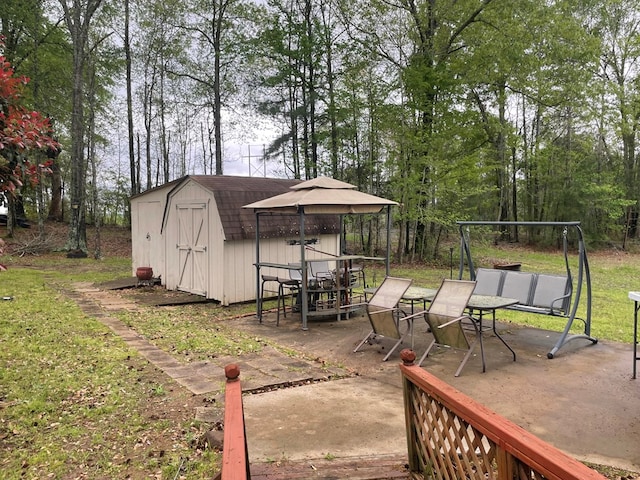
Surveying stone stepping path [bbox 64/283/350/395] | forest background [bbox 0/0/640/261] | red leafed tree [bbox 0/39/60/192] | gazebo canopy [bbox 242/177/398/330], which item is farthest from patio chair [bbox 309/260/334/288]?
forest background [bbox 0/0/640/261]

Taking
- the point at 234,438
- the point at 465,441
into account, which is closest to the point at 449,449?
the point at 465,441

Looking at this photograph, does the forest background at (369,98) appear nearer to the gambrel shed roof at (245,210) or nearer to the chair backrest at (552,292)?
the gambrel shed roof at (245,210)

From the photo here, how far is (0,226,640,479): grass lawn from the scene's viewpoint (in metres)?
2.93

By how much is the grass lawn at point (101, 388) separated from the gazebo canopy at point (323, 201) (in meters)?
2.05

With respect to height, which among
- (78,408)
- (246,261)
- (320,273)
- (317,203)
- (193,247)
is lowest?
(78,408)

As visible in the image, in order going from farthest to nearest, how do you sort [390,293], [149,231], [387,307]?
[149,231] → [390,293] → [387,307]

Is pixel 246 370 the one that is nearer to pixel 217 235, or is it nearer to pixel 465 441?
pixel 465 441

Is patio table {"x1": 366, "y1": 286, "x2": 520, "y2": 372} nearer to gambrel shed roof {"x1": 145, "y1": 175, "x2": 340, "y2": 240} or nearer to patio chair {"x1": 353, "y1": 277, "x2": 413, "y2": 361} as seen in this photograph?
patio chair {"x1": 353, "y1": 277, "x2": 413, "y2": 361}

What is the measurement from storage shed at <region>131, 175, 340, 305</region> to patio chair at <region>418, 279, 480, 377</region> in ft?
15.4

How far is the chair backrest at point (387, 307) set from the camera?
17.1 feet

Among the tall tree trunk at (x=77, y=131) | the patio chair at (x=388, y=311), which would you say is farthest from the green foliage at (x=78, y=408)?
the tall tree trunk at (x=77, y=131)

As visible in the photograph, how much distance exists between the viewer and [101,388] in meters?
4.20

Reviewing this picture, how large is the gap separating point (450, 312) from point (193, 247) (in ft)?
20.5

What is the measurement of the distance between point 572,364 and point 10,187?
18.2 ft
